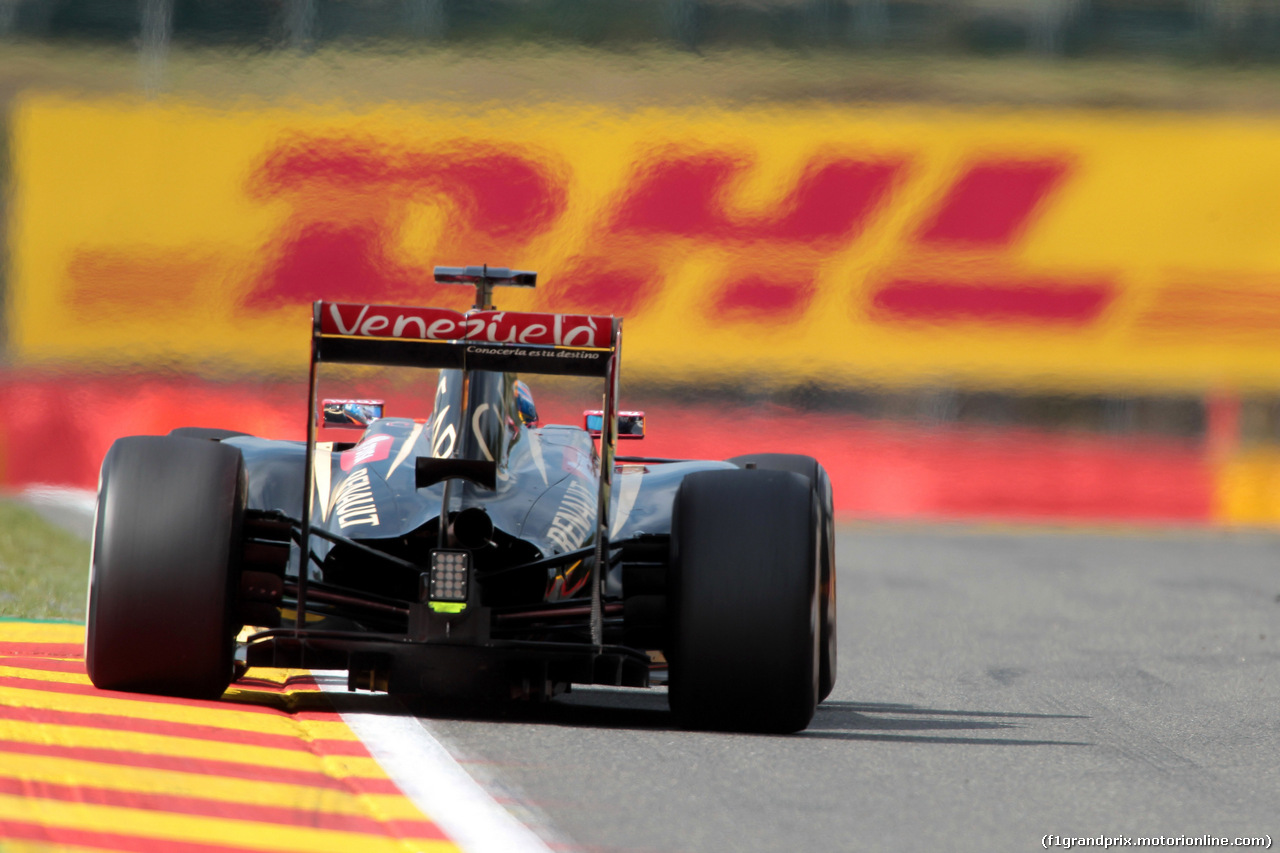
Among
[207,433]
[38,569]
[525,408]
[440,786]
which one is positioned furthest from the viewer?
[38,569]

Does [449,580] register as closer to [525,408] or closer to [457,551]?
[457,551]

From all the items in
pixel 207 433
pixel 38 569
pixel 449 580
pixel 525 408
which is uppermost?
pixel 525 408

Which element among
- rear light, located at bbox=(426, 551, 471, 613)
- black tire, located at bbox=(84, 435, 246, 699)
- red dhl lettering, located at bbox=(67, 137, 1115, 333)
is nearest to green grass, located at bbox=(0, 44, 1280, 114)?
red dhl lettering, located at bbox=(67, 137, 1115, 333)

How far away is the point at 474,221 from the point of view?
1838cm

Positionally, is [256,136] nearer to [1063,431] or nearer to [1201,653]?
Result: [1063,431]

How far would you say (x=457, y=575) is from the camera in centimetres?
585

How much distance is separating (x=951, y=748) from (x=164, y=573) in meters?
2.45

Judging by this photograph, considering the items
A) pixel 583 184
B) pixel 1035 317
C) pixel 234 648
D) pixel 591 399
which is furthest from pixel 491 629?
pixel 1035 317

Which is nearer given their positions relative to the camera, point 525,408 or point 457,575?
point 457,575

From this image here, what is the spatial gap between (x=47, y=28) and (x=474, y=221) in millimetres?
4694

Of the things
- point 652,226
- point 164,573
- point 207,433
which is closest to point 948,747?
point 164,573

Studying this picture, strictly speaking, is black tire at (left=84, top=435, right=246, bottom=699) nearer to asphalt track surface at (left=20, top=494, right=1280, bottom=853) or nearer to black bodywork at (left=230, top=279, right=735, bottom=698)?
Answer: black bodywork at (left=230, top=279, right=735, bottom=698)

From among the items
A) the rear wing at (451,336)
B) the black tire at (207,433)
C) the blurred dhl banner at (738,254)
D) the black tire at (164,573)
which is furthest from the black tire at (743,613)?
the blurred dhl banner at (738,254)

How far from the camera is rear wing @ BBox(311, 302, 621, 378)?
5.90m
